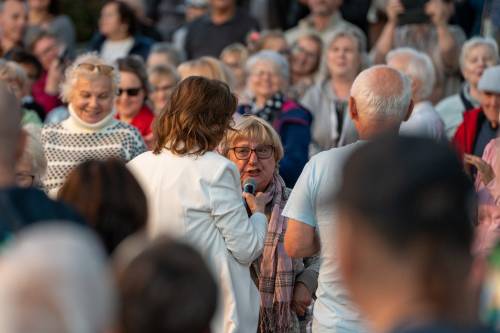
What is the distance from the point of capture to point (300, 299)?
6836 millimetres

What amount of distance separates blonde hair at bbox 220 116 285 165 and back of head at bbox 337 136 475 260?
4110 mm

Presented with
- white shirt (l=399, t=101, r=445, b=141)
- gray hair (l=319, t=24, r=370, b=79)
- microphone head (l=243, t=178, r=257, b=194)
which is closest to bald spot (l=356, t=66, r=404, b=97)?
microphone head (l=243, t=178, r=257, b=194)

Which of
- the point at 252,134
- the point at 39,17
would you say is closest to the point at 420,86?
the point at 252,134

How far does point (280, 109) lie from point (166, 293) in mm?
6694

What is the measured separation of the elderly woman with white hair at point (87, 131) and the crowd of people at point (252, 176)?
0.04 ft

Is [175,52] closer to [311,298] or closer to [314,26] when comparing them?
[314,26]

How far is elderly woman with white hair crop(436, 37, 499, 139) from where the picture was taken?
10328 mm

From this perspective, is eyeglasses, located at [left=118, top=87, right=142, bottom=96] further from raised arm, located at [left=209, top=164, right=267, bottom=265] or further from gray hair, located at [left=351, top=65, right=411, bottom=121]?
gray hair, located at [left=351, top=65, right=411, bottom=121]

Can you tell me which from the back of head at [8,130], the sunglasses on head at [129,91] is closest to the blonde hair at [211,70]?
the sunglasses on head at [129,91]

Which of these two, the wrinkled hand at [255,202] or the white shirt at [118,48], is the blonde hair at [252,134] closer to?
the wrinkled hand at [255,202]

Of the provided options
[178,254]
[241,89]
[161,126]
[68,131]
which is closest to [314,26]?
[241,89]

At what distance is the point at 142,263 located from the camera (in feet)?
10.3

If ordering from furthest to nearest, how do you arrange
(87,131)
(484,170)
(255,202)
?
(87,131) → (484,170) → (255,202)

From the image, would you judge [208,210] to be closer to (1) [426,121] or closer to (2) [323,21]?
(1) [426,121]
